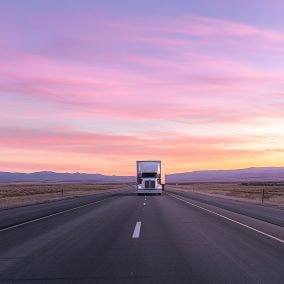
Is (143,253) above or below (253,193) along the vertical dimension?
below

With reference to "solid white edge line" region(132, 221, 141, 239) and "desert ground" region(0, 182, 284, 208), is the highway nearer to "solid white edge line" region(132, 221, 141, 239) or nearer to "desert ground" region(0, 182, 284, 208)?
"solid white edge line" region(132, 221, 141, 239)

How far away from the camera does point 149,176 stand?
59.3m

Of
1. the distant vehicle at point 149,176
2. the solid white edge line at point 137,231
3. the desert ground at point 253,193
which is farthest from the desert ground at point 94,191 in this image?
the solid white edge line at point 137,231

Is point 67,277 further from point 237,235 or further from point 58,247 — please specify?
point 237,235

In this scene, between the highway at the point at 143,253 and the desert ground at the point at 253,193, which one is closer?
the highway at the point at 143,253

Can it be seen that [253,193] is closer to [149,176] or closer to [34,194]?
[149,176]

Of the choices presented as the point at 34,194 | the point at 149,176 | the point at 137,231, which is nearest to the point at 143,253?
the point at 137,231

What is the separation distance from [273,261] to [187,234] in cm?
557

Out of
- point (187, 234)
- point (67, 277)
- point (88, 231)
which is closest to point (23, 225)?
point (88, 231)

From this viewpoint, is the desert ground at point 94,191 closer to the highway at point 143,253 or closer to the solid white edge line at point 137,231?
the solid white edge line at point 137,231

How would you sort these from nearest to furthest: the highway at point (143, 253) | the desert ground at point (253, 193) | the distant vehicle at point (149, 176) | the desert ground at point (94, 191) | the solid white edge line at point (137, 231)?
the highway at point (143, 253)
the solid white edge line at point (137, 231)
the desert ground at point (253, 193)
the desert ground at point (94, 191)
the distant vehicle at point (149, 176)

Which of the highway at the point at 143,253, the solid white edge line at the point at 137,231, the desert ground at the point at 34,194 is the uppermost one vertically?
the desert ground at the point at 34,194

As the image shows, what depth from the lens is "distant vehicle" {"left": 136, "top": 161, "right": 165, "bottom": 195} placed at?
5912 centimetres

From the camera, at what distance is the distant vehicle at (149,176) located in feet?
194
